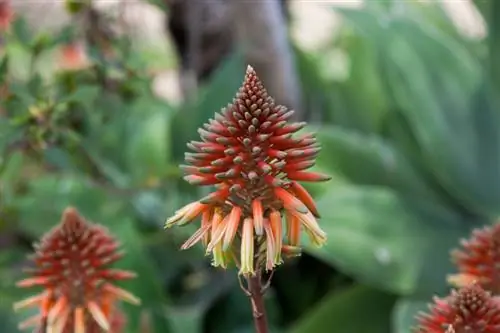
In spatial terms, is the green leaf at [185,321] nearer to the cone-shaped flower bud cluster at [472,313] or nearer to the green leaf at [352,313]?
the green leaf at [352,313]

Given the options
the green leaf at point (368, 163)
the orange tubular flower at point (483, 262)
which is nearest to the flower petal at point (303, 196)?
the orange tubular flower at point (483, 262)

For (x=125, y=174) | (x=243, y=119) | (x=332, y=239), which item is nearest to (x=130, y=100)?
(x=125, y=174)

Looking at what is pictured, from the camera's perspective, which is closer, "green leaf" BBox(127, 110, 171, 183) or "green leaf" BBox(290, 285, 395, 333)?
"green leaf" BBox(290, 285, 395, 333)

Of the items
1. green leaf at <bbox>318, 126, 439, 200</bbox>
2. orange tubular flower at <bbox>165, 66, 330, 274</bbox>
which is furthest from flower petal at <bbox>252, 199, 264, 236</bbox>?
green leaf at <bbox>318, 126, 439, 200</bbox>

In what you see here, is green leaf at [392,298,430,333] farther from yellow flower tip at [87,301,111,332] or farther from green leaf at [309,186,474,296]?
yellow flower tip at [87,301,111,332]

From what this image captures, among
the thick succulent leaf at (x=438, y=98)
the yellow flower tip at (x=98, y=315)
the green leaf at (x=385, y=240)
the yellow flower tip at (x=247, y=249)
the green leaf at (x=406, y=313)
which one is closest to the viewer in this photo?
the yellow flower tip at (x=247, y=249)

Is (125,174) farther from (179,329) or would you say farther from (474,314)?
(474,314)

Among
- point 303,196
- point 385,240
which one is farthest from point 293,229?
point 385,240
